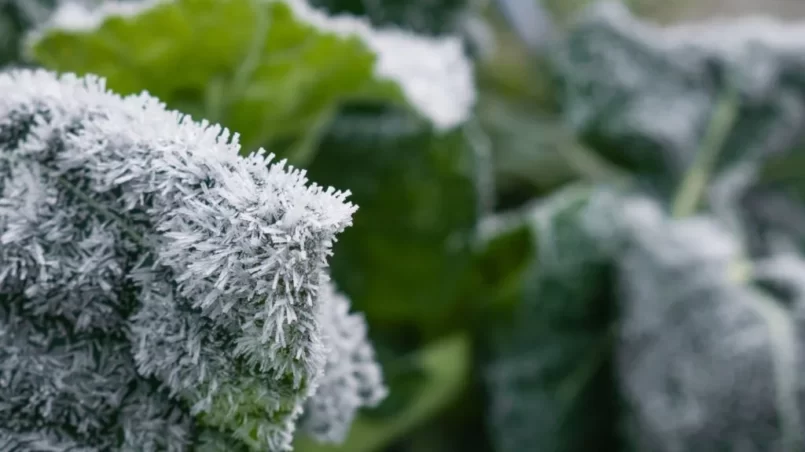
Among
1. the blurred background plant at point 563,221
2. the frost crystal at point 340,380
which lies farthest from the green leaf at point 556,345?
the frost crystal at point 340,380

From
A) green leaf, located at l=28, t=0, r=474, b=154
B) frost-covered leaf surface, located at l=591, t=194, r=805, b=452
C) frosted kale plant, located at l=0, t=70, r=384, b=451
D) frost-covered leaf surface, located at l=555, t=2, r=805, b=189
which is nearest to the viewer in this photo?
frosted kale plant, located at l=0, t=70, r=384, b=451

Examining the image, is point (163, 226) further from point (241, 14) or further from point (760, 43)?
point (760, 43)

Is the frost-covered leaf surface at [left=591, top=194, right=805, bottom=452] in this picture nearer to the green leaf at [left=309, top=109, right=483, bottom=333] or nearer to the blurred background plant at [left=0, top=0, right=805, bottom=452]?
the blurred background plant at [left=0, top=0, right=805, bottom=452]

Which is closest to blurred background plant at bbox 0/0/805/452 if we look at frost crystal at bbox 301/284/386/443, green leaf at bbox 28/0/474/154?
green leaf at bbox 28/0/474/154

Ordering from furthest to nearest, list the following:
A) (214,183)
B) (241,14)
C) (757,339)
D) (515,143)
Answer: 1. (515,143)
2. (757,339)
3. (241,14)
4. (214,183)

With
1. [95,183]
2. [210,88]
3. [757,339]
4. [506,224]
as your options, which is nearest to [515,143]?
[506,224]

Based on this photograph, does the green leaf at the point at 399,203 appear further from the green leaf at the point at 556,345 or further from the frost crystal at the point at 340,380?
the frost crystal at the point at 340,380

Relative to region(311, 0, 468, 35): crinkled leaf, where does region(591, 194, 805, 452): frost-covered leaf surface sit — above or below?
below

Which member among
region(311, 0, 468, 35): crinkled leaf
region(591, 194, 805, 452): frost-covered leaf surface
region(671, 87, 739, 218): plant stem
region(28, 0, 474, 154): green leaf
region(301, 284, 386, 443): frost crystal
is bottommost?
region(301, 284, 386, 443): frost crystal
